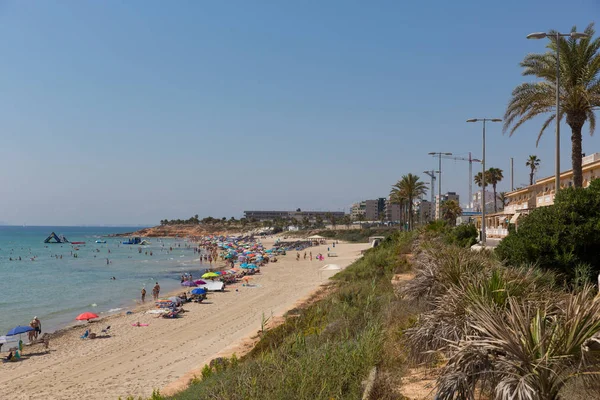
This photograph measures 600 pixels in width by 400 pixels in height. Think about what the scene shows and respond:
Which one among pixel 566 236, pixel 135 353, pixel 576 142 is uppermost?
pixel 576 142

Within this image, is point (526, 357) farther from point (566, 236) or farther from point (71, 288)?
point (71, 288)

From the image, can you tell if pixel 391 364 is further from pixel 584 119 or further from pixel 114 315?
pixel 114 315

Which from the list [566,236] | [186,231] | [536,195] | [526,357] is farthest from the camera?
[186,231]

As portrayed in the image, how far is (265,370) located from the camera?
534 cm

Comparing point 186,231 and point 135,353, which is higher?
point 186,231

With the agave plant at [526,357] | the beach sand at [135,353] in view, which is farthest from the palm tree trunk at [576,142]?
the agave plant at [526,357]

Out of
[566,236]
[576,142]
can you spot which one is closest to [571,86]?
[576,142]

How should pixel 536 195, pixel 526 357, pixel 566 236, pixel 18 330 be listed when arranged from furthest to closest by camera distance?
pixel 536 195, pixel 18 330, pixel 566 236, pixel 526 357

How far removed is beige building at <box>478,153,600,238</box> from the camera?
25.4 meters

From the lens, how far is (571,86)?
1534 cm

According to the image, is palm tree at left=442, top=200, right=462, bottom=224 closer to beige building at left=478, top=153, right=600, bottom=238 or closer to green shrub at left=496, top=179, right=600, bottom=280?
beige building at left=478, top=153, right=600, bottom=238

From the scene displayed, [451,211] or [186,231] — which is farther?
[186,231]

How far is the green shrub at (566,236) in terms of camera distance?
29.8 feet

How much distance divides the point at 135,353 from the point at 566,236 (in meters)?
15.7
